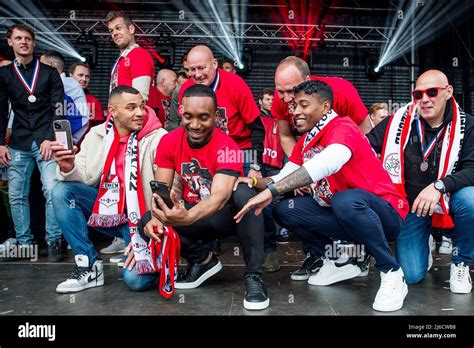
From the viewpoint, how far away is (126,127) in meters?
3.09

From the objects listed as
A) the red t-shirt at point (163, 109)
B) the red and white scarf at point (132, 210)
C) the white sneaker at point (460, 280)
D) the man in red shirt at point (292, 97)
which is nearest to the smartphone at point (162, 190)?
the red and white scarf at point (132, 210)

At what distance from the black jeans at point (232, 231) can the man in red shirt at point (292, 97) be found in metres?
0.74

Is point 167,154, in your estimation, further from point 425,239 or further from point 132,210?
point 425,239

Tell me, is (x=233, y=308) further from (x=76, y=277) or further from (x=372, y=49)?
(x=372, y=49)

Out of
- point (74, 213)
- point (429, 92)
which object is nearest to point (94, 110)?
point (74, 213)

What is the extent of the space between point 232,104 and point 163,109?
1832 millimetres

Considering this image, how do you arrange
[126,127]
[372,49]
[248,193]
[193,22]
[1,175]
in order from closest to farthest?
[248,193], [126,127], [1,175], [193,22], [372,49]

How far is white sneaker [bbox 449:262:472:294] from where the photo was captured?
9.08 feet

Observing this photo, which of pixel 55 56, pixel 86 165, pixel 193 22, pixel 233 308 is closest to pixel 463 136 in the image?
pixel 233 308

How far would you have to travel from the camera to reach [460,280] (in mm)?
2781

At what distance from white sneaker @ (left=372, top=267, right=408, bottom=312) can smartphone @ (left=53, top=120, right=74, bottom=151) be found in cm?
194

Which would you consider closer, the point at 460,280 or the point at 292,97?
the point at 460,280

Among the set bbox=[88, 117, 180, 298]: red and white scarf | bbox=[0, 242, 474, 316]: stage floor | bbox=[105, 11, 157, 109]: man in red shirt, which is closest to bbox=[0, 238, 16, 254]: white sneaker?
bbox=[0, 242, 474, 316]: stage floor

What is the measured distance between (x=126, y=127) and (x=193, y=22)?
18.6 feet
